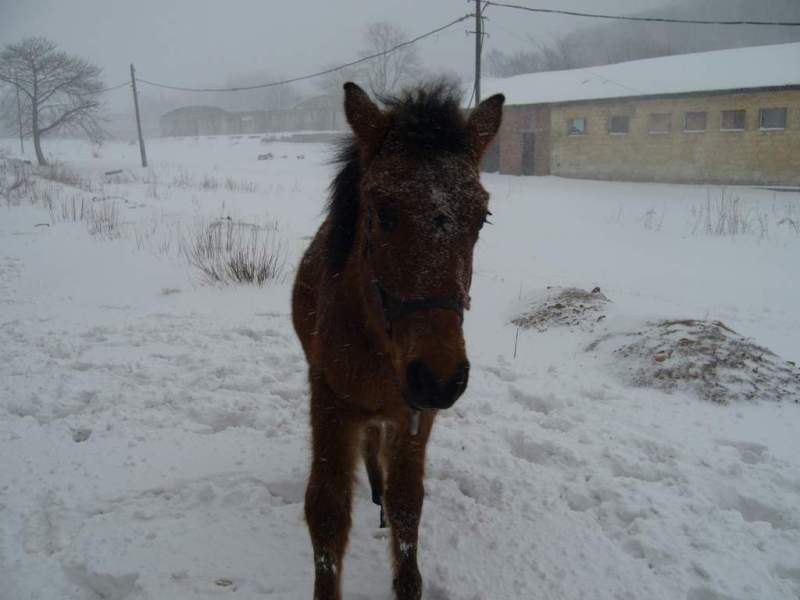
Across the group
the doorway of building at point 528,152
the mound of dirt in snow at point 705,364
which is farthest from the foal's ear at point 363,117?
the doorway of building at point 528,152

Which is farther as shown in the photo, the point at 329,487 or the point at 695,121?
the point at 695,121

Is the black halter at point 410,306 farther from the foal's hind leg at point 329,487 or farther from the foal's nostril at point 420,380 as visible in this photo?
the foal's hind leg at point 329,487

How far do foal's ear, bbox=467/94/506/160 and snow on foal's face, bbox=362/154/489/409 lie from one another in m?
0.32

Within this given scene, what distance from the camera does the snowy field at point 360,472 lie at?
236 centimetres

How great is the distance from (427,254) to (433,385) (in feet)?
1.43

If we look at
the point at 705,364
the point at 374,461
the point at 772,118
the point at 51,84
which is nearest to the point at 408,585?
the point at 374,461

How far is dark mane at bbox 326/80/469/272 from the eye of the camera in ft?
6.04

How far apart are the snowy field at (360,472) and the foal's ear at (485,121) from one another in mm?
1567

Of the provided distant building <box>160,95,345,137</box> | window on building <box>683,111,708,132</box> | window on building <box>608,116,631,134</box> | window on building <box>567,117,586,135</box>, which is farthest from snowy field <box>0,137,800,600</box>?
distant building <box>160,95,345,137</box>

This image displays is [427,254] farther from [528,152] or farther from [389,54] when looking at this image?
[389,54]

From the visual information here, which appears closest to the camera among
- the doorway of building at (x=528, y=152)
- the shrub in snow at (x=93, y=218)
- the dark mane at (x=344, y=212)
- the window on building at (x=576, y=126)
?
the dark mane at (x=344, y=212)

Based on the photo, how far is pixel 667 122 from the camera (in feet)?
83.7

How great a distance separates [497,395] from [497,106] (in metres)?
2.65

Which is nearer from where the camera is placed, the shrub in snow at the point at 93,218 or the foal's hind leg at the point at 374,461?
the foal's hind leg at the point at 374,461
